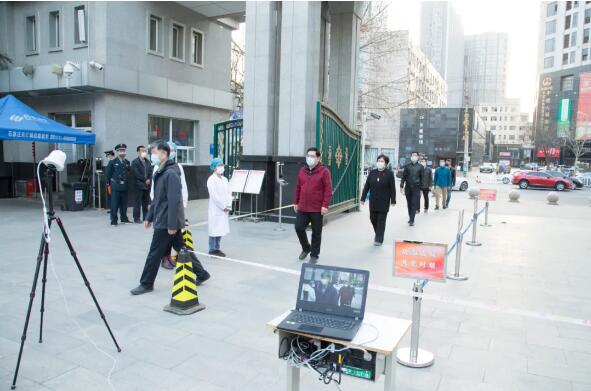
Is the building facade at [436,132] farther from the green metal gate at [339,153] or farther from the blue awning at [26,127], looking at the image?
the blue awning at [26,127]

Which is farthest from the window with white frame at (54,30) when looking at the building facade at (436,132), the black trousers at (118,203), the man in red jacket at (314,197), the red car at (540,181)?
the building facade at (436,132)

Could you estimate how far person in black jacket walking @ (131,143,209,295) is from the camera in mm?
6219

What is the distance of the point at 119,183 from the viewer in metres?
12.4

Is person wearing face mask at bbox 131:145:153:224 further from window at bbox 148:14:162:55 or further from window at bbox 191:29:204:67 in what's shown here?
window at bbox 191:29:204:67

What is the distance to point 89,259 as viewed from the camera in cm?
845

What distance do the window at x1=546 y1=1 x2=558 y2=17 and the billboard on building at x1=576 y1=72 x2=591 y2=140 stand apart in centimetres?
1620

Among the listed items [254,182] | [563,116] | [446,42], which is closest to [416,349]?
[254,182]

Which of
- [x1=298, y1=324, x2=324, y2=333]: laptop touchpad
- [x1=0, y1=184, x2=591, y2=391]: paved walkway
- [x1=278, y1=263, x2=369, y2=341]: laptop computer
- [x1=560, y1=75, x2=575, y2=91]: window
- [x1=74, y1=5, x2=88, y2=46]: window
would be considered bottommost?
[x1=0, y1=184, x2=591, y2=391]: paved walkway

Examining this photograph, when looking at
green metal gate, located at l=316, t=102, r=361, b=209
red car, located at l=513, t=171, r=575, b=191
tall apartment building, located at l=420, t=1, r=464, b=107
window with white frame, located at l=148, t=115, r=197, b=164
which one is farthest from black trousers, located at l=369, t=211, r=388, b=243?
tall apartment building, located at l=420, t=1, r=464, b=107

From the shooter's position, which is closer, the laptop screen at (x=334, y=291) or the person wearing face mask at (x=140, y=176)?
the laptop screen at (x=334, y=291)

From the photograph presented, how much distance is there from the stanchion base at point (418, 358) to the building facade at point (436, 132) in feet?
200

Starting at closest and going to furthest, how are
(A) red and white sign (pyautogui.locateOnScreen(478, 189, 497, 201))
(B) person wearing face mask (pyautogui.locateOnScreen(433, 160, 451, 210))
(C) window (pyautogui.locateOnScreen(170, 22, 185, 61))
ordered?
(A) red and white sign (pyautogui.locateOnScreen(478, 189, 497, 201)) → (B) person wearing face mask (pyautogui.locateOnScreen(433, 160, 451, 210)) → (C) window (pyautogui.locateOnScreen(170, 22, 185, 61))

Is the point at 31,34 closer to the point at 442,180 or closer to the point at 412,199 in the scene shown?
Answer: the point at 412,199

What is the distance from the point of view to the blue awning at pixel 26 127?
13.0 m
